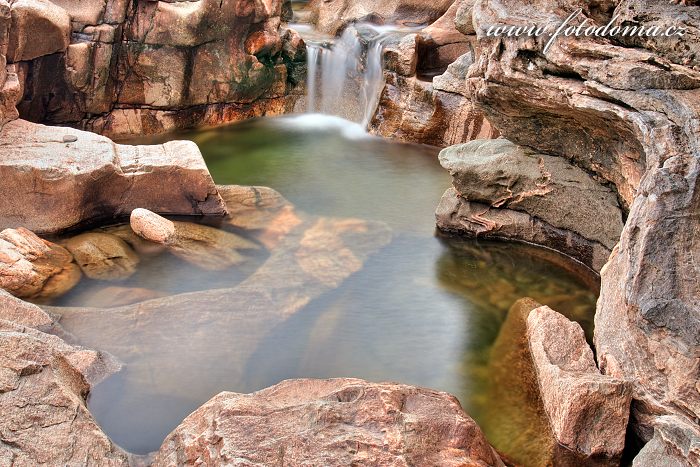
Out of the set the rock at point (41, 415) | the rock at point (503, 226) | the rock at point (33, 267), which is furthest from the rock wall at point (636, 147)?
the rock at point (33, 267)

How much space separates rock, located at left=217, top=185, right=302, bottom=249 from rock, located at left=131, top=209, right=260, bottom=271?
0.30 m

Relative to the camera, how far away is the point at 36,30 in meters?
9.75

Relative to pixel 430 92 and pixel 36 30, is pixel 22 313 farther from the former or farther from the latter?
pixel 430 92

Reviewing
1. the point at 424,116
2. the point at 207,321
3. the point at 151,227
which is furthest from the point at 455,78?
the point at 207,321

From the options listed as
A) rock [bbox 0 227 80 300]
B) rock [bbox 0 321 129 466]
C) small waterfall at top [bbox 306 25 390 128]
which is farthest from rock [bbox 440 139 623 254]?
rock [bbox 0 321 129 466]

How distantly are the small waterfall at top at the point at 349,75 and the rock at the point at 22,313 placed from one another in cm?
767

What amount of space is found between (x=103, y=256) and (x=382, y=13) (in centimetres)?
893

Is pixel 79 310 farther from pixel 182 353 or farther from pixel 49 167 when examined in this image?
pixel 49 167

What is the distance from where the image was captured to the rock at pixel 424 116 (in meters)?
11.0

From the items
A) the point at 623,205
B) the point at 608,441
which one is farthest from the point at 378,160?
the point at 608,441

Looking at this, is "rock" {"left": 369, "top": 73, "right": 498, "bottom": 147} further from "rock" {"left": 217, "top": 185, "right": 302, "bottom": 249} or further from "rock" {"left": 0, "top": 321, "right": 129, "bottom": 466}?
"rock" {"left": 0, "top": 321, "right": 129, "bottom": 466}

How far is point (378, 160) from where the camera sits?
433 inches

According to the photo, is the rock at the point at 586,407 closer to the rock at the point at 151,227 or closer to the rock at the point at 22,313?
the rock at the point at 22,313

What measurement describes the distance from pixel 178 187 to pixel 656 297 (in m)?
5.86
